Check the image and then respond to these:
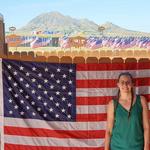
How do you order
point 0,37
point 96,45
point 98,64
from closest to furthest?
point 98,64
point 0,37
point 96,45

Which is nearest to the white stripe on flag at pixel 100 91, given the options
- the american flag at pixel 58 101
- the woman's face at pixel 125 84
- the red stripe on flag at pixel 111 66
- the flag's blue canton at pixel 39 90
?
the american flag at pixel 58 101

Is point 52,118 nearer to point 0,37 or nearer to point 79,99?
point 79,99

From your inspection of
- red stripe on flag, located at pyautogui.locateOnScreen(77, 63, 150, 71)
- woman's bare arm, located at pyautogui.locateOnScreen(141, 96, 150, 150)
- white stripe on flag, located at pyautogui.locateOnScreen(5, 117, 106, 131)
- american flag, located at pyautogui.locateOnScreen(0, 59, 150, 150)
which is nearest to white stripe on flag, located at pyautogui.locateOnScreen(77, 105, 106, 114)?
american flag, located at pyautogui.locateOnScreen(0, 59, 150, 150)

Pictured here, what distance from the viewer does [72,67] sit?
5.90m

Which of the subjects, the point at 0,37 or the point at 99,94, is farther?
the point at 0,37

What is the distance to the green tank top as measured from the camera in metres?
4.30

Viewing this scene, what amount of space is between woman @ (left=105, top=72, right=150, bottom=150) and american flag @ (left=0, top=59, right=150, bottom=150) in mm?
1512

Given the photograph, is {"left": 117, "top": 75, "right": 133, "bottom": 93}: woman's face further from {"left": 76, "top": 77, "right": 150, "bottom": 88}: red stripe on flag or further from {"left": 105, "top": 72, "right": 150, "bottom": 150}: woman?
{"left": 76, "top": 77, "right": 150, "bottom": 88}: red stripe on flag

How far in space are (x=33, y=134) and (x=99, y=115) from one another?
3.24 feet

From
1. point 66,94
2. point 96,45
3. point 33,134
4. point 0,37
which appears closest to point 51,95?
point 66,94

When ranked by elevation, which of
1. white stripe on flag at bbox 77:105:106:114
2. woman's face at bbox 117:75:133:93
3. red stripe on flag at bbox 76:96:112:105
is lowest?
white stripe on flag at bbox 77:105:106:114

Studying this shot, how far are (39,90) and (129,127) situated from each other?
2022 mm

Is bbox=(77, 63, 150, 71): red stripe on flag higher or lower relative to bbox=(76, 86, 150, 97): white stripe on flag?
higher

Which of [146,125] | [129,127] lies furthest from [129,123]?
[146,125]
